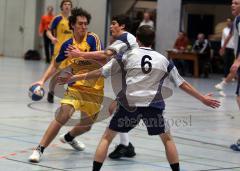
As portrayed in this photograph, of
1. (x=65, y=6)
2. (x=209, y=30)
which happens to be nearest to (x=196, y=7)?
(x=209, y=30)

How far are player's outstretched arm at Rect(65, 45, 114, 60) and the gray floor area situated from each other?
4.37 ft

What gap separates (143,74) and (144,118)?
0.49 meters

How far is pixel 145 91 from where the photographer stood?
7.64 meters

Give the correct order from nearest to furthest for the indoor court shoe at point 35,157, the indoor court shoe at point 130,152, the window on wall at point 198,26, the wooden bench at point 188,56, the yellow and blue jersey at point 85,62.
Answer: the indoor court shoe at point 35,157 < the yellow and blue jersey at point 85,62 < the indoor court shoe at point 130,152 < the wooden bench at point 188,56 < the window on wall at point 198,26

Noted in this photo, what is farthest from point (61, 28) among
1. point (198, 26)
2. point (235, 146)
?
point (198, 26)

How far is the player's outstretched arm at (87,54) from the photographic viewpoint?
8.58 metres

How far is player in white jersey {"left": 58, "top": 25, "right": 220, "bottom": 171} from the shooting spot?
25.1ft

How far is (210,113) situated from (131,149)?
6.37 m

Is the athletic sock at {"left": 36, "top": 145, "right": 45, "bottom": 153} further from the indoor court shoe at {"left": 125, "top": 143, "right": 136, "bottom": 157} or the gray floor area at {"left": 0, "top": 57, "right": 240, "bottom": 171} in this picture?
the indoor court shoe at {"left": 125, "top": 143, "right": 136, "bottom": 157}

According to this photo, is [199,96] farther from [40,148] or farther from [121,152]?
[40,148]

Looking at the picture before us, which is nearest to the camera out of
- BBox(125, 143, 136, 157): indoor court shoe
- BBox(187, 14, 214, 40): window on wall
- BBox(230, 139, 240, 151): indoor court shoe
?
BBox(125, 143, 136, 157): indoor court shoe

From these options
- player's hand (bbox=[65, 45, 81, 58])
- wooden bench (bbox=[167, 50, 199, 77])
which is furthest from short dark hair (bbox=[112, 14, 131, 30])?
wooden bench (bbox=[167, 50, 199, 77])

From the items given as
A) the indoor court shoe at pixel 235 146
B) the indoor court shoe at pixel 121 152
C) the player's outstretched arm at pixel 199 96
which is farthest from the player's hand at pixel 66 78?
the indoor court shoe at pixel 235 146

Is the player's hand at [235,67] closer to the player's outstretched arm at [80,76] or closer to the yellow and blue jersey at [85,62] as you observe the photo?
the yellow and blue jersey at [85,62]
